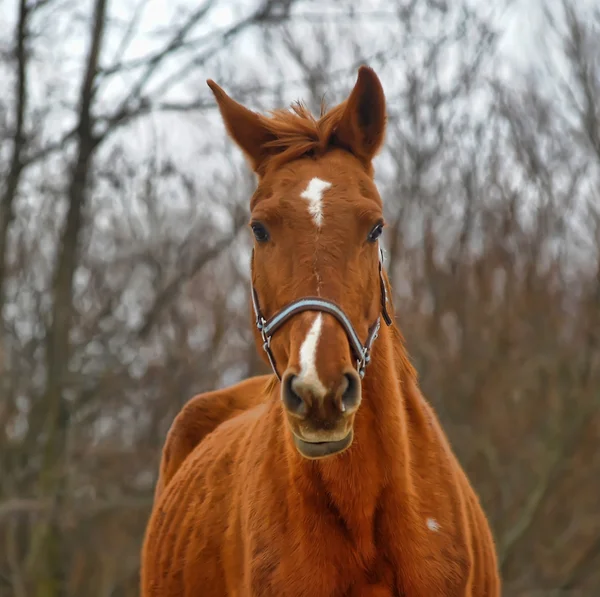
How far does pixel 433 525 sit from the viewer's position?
320cm

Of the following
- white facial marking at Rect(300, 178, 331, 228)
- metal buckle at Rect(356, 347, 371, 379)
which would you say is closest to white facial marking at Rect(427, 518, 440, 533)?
metal buckle at Rect(356, 347, 371, 379)

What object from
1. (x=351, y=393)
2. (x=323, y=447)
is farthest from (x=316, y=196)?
(x=323, y=447)

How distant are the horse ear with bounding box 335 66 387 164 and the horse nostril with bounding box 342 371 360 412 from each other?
113 cm

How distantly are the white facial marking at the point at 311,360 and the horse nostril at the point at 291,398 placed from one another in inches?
2.0

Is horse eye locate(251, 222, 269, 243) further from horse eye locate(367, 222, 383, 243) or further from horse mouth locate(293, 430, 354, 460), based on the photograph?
horse mouth locate(293, 430, 354, 460)

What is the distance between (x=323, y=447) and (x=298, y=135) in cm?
136

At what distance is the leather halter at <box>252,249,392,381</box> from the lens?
278cm

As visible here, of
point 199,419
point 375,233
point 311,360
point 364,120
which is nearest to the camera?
point 311,360

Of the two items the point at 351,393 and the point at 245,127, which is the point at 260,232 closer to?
the point at 245,127

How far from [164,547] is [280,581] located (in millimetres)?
1783

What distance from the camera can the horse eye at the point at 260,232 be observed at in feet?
10.1

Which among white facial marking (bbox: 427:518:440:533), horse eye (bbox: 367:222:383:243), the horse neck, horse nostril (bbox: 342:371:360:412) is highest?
horse eye (bbox: 367:222:383:243)

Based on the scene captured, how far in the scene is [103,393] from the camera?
11984mm

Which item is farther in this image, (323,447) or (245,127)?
(245,127)
